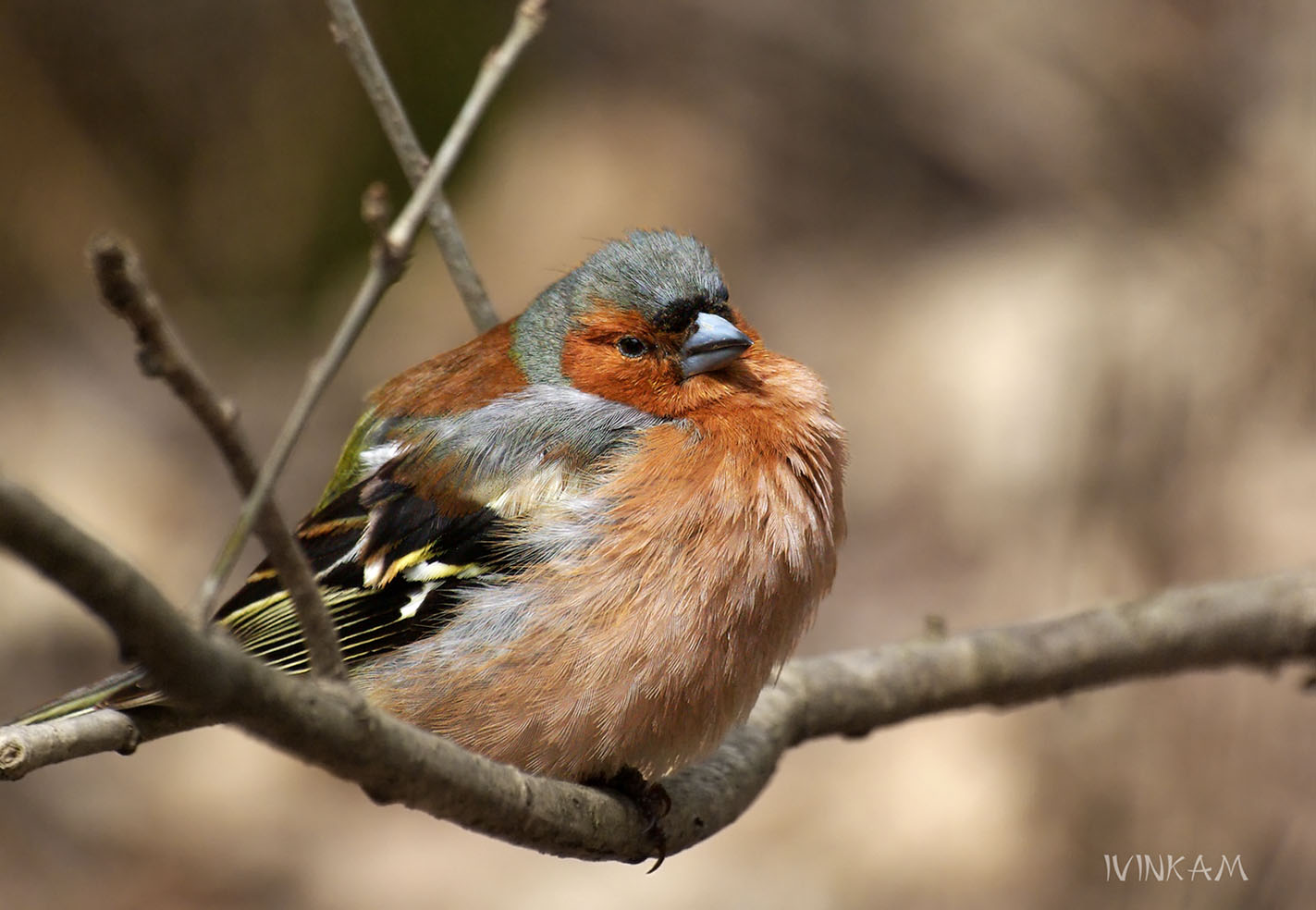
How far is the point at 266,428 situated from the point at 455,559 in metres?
6.08

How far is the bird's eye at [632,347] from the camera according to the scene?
142 inches

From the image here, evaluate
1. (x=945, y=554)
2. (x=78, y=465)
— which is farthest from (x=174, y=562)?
(x=945, y=554)

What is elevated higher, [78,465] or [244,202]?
[244,202]

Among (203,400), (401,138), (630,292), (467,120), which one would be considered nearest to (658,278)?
(630,292)

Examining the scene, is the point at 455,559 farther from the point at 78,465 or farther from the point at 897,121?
the point at 897,121

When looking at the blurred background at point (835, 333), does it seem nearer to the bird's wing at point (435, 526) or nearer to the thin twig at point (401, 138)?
the bird's wing at point (435, 526)

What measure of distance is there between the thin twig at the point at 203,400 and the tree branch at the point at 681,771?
0.09 m

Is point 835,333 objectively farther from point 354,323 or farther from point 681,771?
point 354,323

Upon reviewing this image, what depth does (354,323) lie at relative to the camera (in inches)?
71.1

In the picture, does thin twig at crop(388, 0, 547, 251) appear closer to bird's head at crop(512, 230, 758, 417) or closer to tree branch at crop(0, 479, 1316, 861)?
tree branch at crop(0, 479, 1316, 861)

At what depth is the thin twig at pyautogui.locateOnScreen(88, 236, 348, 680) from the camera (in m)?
1.42

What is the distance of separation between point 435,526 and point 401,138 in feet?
3.34

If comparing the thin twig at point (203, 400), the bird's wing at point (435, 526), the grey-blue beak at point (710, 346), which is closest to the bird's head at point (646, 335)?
the grey-blue beak at point (710, 346)

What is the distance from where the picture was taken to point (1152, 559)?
594 centimetres
